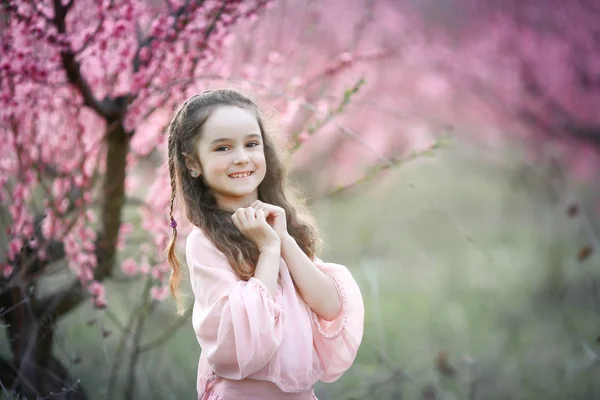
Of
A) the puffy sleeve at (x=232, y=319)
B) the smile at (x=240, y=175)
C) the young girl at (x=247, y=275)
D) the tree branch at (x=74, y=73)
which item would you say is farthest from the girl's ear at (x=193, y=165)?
the tree branch at (x=74, y=73)

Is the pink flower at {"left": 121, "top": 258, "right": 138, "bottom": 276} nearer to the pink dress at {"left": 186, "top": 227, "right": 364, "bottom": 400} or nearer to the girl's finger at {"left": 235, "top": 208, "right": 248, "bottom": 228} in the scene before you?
the pink dress at {"left": 186, "top": 227, "right": 364, "bottom": 400}

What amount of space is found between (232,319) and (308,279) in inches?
9.5

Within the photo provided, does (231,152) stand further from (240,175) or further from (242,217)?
(242,217)

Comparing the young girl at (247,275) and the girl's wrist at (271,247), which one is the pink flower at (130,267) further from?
the girl's wrist at (271,247)

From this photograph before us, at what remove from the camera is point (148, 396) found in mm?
3342

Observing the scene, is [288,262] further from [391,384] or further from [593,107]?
[593,107]

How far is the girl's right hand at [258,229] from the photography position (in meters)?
1.56

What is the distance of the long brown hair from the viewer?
161 centimetres

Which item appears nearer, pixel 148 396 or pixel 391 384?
pixel 148 396

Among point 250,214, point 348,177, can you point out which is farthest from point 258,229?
point 348,177

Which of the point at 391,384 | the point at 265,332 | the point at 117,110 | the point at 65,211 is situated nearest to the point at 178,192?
the point at 265,332

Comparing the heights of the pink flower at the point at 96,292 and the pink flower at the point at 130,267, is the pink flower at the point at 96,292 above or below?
above

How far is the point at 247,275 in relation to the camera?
1.58m

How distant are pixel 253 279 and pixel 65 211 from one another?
182 centimetres
